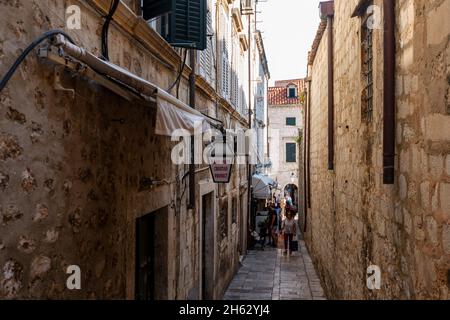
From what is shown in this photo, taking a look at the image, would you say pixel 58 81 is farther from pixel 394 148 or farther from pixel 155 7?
pixel 394 148

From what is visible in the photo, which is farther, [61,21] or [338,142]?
[338,142]

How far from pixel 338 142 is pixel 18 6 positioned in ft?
21.3

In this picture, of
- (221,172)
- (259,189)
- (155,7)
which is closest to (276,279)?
(221,172)

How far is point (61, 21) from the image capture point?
10.5 ft

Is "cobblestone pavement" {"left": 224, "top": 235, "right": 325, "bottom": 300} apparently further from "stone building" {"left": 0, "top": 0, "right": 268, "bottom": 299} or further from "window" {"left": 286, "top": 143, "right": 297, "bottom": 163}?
"window" {"left": 286, "top": 143, "right": 297, "bottom": 163}

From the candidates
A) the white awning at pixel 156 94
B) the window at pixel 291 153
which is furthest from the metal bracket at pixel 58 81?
the window at pixel 291 153

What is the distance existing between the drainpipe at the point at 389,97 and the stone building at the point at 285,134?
105 ft

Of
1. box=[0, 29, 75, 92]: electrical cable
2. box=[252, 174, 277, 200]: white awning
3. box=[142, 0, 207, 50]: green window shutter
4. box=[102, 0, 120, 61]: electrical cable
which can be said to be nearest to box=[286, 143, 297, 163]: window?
box=[252, 174, 277, 200]: white awning

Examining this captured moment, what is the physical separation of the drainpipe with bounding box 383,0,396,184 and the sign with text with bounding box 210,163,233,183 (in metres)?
3.77

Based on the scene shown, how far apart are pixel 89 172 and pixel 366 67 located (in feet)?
12.8

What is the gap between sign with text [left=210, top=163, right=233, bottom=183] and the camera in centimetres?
771
